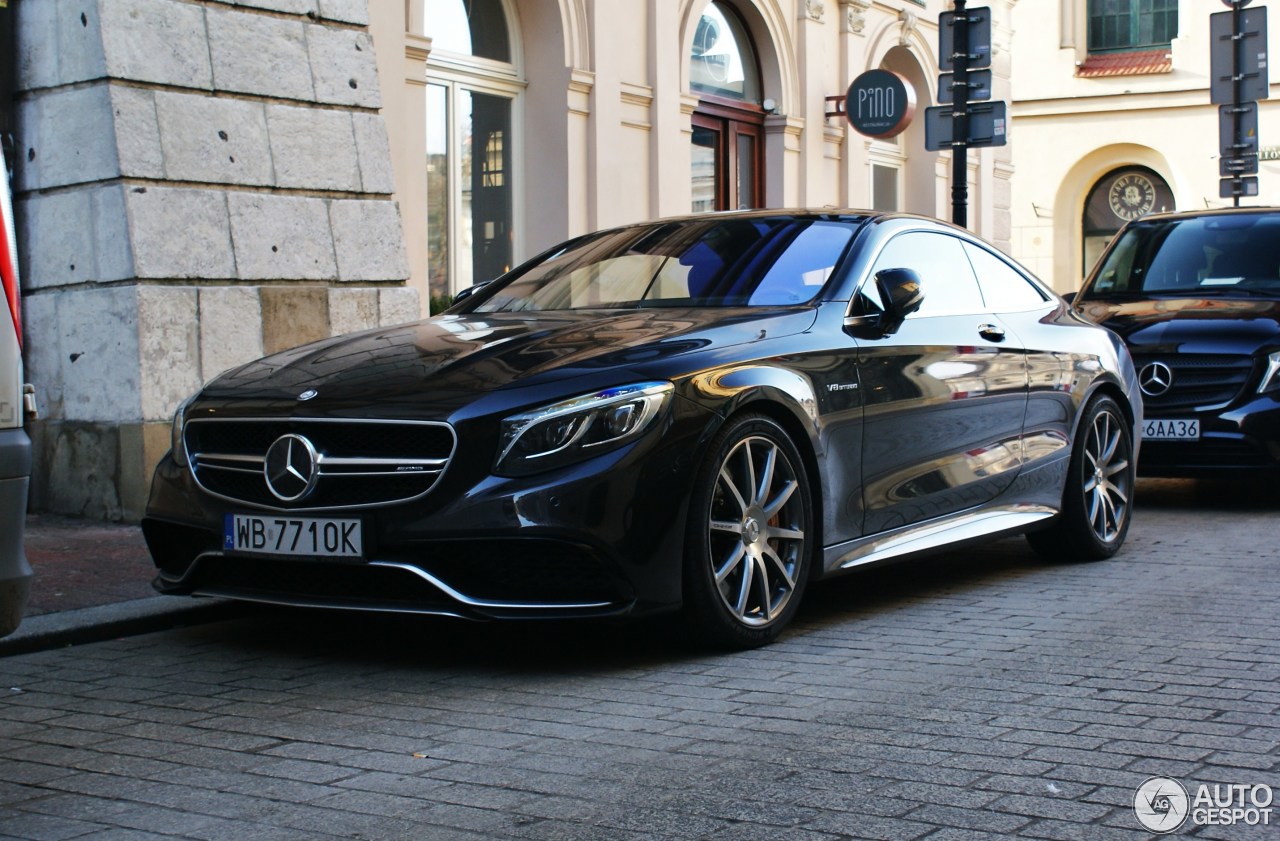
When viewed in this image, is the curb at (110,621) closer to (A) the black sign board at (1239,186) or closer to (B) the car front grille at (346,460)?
(B) the car front grille at (346,460)

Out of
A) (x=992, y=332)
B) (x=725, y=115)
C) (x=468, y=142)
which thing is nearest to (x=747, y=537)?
(x=992, y=332)

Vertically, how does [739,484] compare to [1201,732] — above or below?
above

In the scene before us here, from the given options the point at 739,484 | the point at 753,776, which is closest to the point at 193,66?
the point at 739,484

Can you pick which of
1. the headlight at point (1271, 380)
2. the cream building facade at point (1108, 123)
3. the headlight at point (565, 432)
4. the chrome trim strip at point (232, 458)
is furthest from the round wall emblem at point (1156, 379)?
the cream building facade at point (1108, 123)

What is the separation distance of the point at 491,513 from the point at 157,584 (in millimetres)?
1481

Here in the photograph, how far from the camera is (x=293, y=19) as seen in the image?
9.83 m

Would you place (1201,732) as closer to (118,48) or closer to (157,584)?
(157,584)

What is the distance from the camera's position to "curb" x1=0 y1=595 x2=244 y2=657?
5820 mm

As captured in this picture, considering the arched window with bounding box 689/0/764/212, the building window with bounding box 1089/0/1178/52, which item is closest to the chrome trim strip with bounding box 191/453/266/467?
the arched window with bounding box 689/0/764/212

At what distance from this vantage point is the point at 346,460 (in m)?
5.18

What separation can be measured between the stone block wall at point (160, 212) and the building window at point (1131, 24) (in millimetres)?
28670

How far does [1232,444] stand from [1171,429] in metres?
0.35

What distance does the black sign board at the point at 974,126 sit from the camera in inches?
560

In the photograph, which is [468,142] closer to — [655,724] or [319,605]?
[319,605]
